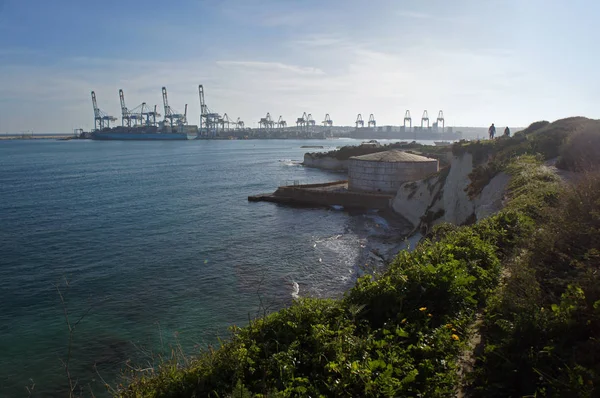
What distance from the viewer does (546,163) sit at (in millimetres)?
20453

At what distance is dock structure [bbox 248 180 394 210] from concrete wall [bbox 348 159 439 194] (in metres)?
1.73

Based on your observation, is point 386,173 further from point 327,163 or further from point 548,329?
point 327,163

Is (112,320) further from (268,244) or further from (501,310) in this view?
(501,310)

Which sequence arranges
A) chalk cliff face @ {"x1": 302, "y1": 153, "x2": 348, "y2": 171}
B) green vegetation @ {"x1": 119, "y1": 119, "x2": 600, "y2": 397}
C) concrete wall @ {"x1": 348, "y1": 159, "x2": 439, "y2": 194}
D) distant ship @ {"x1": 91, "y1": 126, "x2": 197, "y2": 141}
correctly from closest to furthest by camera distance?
green vegetation @ {"x1": 119, "y1": 119, "x2": 600, "y2": 397} < concrete wall @ {"x1": 348, "y1": 159, "x2": 439, "y2": 194} < chalk cliff face @ {"x1": 302, "y1": 153, "x2": 348, "y2": 171} < distant ship @ {"x1": 91, "y1": 126, "x2": 197, "y2": 141}

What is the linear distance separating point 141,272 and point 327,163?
63247 millimetres

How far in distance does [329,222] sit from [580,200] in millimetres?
25397

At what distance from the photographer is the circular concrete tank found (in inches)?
1609

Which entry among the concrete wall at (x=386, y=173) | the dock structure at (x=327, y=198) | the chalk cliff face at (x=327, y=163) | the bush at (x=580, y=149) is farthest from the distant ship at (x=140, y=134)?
the bush at (x=580, y=149)

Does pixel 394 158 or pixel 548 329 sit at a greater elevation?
pixel 548 329

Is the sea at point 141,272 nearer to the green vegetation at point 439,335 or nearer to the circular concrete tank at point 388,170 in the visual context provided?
the green vegetation at point 439,335

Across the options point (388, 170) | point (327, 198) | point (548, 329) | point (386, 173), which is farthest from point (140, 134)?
point (548, 329)

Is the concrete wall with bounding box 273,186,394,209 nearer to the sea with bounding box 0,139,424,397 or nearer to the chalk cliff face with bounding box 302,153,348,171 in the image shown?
the sea with bounding box 0,139,424,397

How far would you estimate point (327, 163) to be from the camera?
267ft

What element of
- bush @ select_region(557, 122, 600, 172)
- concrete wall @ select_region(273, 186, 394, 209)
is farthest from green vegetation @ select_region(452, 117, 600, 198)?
concrete wall @ select_region(273, 186, 394, 209)
